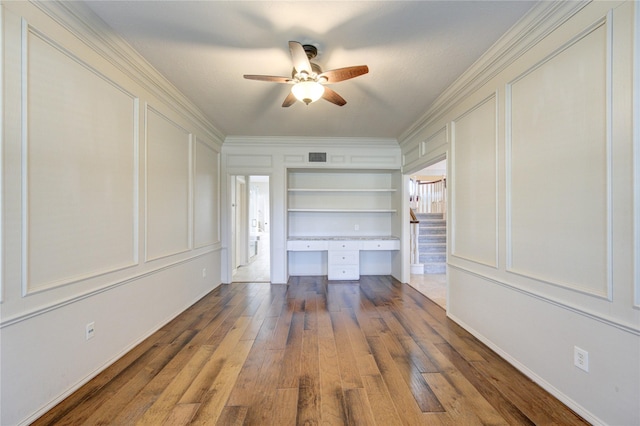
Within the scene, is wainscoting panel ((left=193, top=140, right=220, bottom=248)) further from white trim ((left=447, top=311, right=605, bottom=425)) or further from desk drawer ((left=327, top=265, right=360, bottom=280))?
white trim ((left=447, top=311, right=605, bottom=425))

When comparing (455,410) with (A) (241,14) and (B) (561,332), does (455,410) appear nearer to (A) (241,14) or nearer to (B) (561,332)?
(B) (561,332)

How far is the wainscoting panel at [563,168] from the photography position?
143 cm

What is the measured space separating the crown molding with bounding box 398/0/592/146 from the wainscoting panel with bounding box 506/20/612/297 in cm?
18

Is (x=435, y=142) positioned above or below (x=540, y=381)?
above

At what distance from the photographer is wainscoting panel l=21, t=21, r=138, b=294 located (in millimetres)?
1494

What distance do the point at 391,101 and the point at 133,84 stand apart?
2695 mm

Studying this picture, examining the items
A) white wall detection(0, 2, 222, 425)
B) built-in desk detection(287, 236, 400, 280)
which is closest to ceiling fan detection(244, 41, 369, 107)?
white wall detection(0, 2, 222, 425)

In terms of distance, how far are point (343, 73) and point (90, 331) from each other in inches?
108

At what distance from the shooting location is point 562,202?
5.38 feet

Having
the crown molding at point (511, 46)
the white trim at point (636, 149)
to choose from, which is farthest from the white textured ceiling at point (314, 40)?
the white trim at point (636, 149)

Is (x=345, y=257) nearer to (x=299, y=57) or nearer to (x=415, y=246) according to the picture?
(x=415, y=246)

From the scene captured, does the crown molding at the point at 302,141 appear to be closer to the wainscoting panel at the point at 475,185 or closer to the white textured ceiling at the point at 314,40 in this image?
the white textured ceiling at the point at 314,40

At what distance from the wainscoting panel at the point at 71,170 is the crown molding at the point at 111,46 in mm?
171

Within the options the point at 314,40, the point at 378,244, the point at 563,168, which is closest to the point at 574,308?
the point at 563,168
